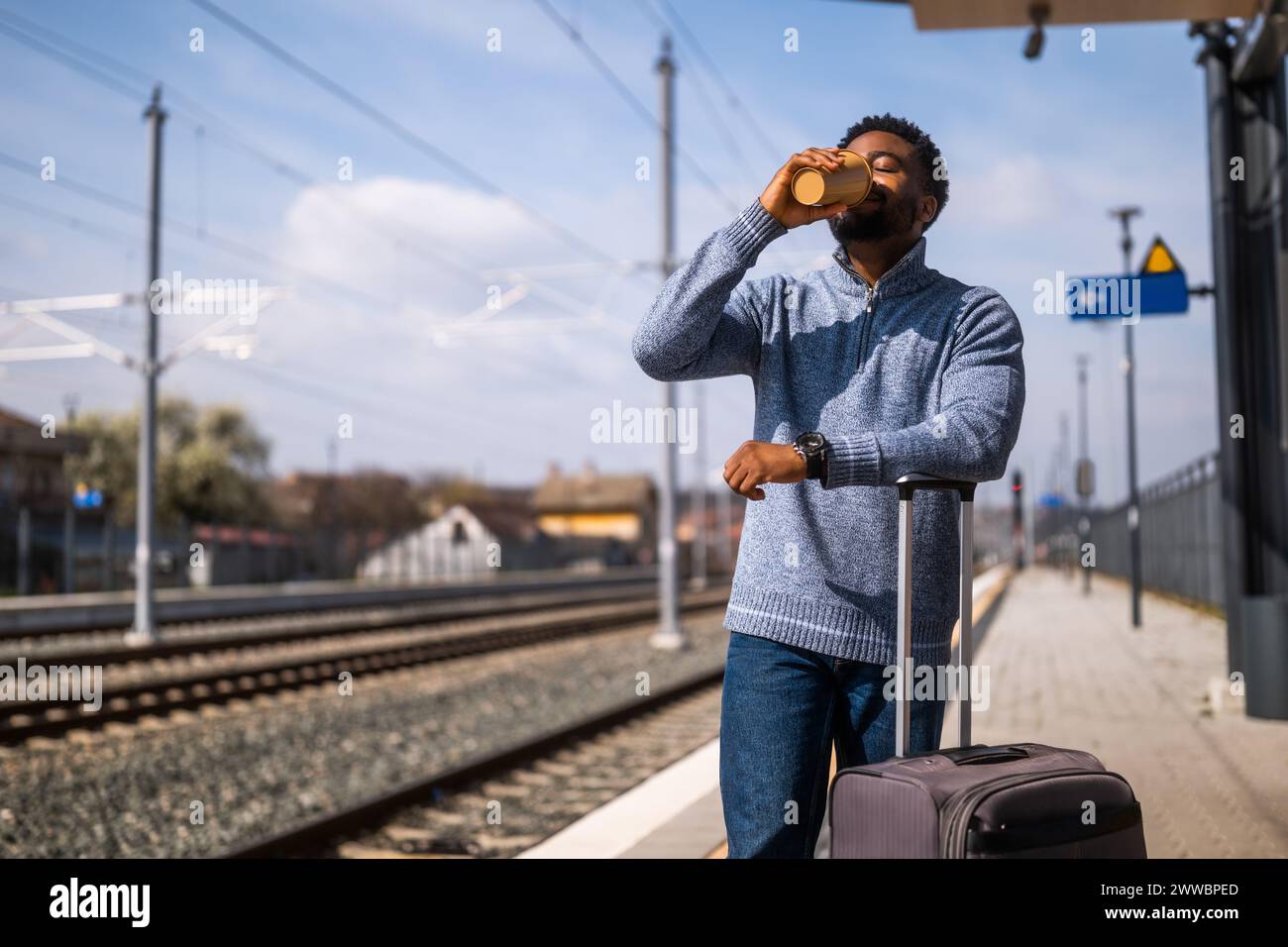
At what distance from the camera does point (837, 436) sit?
2068 millimetres

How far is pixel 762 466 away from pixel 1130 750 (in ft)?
16.8

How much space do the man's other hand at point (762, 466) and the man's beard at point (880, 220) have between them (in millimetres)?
507

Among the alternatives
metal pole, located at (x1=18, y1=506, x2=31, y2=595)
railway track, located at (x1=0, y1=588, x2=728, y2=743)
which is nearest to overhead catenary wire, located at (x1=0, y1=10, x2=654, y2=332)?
railway track, located at (x1=0, y1=588, x2=728, y2=743)

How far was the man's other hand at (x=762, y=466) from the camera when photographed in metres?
1.96

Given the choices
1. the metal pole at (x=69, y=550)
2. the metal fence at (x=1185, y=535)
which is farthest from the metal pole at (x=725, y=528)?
the metal pole at (x=69, y=550)

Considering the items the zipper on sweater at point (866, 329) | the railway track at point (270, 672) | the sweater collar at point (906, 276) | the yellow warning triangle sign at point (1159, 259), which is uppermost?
the yellow warning triangle sign at point (1159, 259)

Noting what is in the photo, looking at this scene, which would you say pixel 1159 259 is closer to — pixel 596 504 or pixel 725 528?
pixel 725 528

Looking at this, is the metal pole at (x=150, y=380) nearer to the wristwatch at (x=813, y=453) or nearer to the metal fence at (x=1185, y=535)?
the metal fence at (x=1185, y=535)

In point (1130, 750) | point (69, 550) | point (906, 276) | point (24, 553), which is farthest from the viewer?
point (69, 550)

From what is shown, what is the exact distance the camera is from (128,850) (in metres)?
5.86

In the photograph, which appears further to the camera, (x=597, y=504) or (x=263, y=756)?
(x=597, y=504)

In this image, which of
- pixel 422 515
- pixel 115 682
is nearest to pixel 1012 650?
pixel 115 682

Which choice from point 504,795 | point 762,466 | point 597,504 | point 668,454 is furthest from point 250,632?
point 597,504
